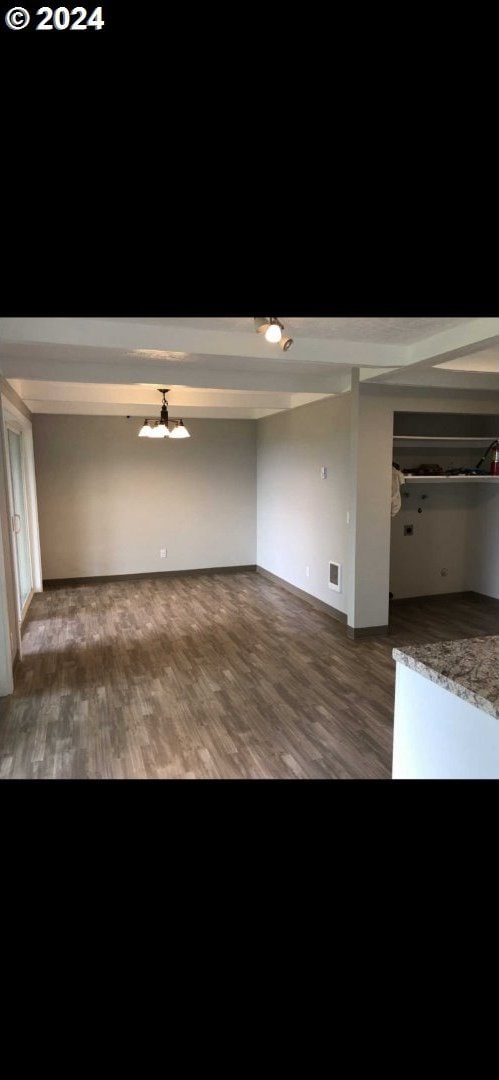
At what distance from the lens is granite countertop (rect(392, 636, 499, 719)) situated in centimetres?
133

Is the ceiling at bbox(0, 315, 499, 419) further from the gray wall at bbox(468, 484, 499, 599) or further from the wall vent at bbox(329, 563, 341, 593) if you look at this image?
the gray wall at bbox(468, 484, 499, 599)

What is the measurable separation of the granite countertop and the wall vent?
3.59 metres

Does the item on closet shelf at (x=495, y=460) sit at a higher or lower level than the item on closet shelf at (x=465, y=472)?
higher

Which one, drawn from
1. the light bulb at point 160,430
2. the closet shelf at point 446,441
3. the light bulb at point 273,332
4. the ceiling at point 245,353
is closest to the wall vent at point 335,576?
the closet shelf at point 446,441

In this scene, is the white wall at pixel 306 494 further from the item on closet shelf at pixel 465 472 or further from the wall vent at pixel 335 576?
the item on closet shelf at pixel 465 472

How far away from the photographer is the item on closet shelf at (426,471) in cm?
590

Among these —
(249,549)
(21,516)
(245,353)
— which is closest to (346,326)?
(245,353)

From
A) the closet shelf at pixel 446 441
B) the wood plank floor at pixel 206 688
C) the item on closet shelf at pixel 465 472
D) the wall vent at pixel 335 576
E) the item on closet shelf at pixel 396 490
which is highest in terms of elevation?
the closet shelf at pixel 446 441

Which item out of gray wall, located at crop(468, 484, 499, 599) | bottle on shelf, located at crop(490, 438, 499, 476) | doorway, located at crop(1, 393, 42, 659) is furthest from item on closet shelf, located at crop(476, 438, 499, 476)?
doorway, located at crop(1, 393, 42, 659)

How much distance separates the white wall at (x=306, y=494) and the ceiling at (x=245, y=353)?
1.67ft
